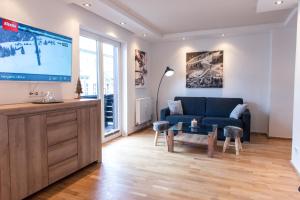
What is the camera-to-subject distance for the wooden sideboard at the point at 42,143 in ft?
6.43

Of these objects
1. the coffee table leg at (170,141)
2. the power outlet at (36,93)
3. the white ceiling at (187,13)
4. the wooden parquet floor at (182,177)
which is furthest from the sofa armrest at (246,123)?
the power outlet at (36,93)

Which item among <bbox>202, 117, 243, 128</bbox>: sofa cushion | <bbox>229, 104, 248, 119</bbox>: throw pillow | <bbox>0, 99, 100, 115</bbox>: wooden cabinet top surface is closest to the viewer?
<bbox>0, 99, 100, 115</bbox>: wooden cabinet top surface

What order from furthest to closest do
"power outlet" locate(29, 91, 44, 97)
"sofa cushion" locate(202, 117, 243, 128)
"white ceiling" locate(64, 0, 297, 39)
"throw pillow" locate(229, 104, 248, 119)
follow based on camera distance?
"throw pillow" locate(229, 104, 248, 119), "sofa cushion" locate(202, 117, 243, 128), "white ceiling" locate(64, 0, 297, 39), "power outlet" locate(29, 91, 44, 97)

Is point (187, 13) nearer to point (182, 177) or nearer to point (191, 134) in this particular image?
point (191, 134)

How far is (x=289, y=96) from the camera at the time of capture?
15.0ft

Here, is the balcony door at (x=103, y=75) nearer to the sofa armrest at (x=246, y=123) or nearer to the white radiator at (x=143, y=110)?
the white radiator at (x=143, y=110)

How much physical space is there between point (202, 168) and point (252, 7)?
284 centimetres

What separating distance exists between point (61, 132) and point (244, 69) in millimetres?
4459

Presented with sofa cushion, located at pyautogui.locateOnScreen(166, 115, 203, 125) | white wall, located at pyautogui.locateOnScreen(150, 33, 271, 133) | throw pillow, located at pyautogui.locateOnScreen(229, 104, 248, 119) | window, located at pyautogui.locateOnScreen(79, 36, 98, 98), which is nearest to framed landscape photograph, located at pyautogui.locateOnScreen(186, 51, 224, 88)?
white wall, located at pyautogui.locateOnScreen(150, 33, 271, 133)

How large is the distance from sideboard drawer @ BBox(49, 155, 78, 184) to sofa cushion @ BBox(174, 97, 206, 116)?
3.26m

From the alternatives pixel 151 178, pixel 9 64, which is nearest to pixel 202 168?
pixel 151 178

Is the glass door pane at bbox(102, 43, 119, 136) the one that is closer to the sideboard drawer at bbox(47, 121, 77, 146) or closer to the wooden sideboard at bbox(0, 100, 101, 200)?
the wooden sideboard at bbox(0, 100, 101, 200)

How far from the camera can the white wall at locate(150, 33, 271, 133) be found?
16.4ft

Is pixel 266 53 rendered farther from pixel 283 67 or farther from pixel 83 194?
pixel 83 194
